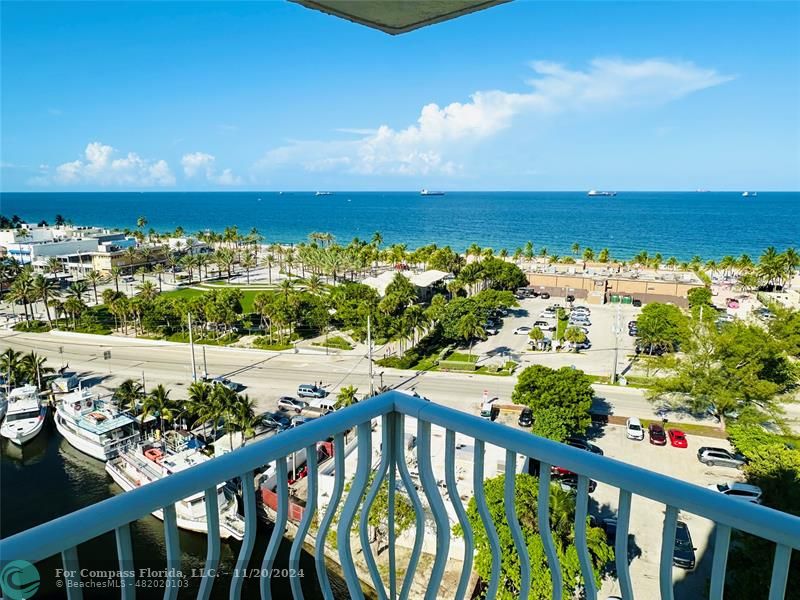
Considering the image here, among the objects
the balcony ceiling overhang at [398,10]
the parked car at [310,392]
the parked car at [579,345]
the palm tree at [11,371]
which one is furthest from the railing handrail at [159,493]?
the parked car at [579,345]

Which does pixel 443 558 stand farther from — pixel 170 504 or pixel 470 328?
pixel 470 328

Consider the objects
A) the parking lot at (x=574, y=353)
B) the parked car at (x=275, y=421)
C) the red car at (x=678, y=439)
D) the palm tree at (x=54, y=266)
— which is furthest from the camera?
the palm tree at (x=54, y=266)

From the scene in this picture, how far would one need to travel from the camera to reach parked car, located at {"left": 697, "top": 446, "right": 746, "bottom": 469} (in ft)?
36.0

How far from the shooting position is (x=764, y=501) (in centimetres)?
721

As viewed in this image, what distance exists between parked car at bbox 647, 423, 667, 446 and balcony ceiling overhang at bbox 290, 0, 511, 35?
12664 millimetres

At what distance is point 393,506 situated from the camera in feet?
4.94

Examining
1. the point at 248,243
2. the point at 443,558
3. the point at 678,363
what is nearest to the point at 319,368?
the point at 678,363

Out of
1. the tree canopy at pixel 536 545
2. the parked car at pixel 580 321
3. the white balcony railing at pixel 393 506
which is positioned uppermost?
the white balcony railing at pixel 393 506

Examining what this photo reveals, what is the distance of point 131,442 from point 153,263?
30.5 metres

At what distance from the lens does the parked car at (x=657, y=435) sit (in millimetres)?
12000

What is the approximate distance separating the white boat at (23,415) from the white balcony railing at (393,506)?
1659 centimetres

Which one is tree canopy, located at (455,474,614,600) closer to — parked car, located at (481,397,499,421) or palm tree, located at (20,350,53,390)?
parked car, located at (481,397,499,421)

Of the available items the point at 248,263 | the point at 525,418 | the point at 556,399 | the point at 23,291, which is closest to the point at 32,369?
the point at 23,291

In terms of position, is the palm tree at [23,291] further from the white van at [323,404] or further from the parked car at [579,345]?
the parked car at [579,345]
